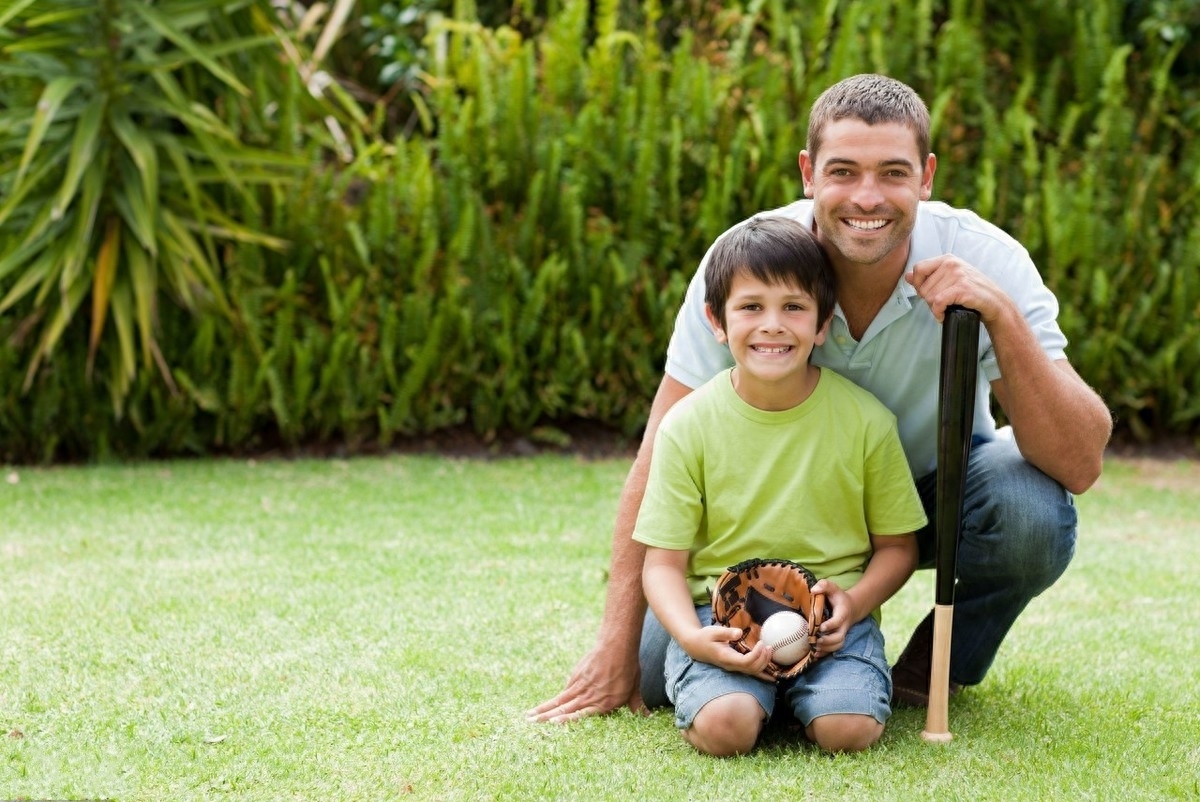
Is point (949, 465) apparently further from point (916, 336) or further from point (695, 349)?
point (695, 349)

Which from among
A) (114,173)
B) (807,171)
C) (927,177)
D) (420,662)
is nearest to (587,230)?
(114,173)

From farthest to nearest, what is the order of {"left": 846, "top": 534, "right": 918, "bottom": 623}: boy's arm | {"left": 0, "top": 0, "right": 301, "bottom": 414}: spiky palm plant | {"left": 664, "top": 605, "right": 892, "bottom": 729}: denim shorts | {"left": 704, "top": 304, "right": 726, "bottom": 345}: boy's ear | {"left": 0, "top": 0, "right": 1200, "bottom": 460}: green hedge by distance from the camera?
{"left": 0, "top": 0, "right": 1200, "bottom": 460}: green hedge → {"left": 0, "top": 0, "right": 301, "bottom": 414}: spiky palm plant → {"left": 704, "top": 304, "right": 726, "bottom": 345}: boy's ear → {"left": 846, "top": 534, "right": 918, "bottom": 623}: boy's arm → {"left": 664, "top": 605, "right": 892, "bottom": 729}: denim shorts

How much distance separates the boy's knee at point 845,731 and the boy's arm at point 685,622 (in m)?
0.13

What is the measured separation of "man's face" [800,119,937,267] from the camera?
2930mm

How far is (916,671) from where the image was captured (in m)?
3.33

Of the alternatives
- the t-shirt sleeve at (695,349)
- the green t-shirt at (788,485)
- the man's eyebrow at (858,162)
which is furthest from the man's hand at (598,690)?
the man's eyebrow at (858,162)

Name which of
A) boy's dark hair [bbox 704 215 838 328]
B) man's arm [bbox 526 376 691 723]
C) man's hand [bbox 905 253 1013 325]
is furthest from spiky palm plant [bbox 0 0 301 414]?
man's hand [bbox 905 253 1013 325]

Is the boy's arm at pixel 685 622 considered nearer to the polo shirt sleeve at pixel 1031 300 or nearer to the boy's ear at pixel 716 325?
the boy's ear at pixel 716 325

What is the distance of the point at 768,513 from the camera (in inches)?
119

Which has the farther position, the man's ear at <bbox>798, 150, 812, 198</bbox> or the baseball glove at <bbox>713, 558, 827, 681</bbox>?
the man's ear at <bbox>798, 150, 812, 198</bbox>

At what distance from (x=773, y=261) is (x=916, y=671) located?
3.32 feet

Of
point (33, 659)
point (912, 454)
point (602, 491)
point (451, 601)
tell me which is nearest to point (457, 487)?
point (602, 491)

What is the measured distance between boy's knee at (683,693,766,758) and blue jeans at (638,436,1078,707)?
1.35 ft

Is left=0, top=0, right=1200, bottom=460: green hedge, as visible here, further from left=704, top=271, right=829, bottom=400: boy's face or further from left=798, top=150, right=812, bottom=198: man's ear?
left=704, top=271, right=829, bottom=400: boy's face
